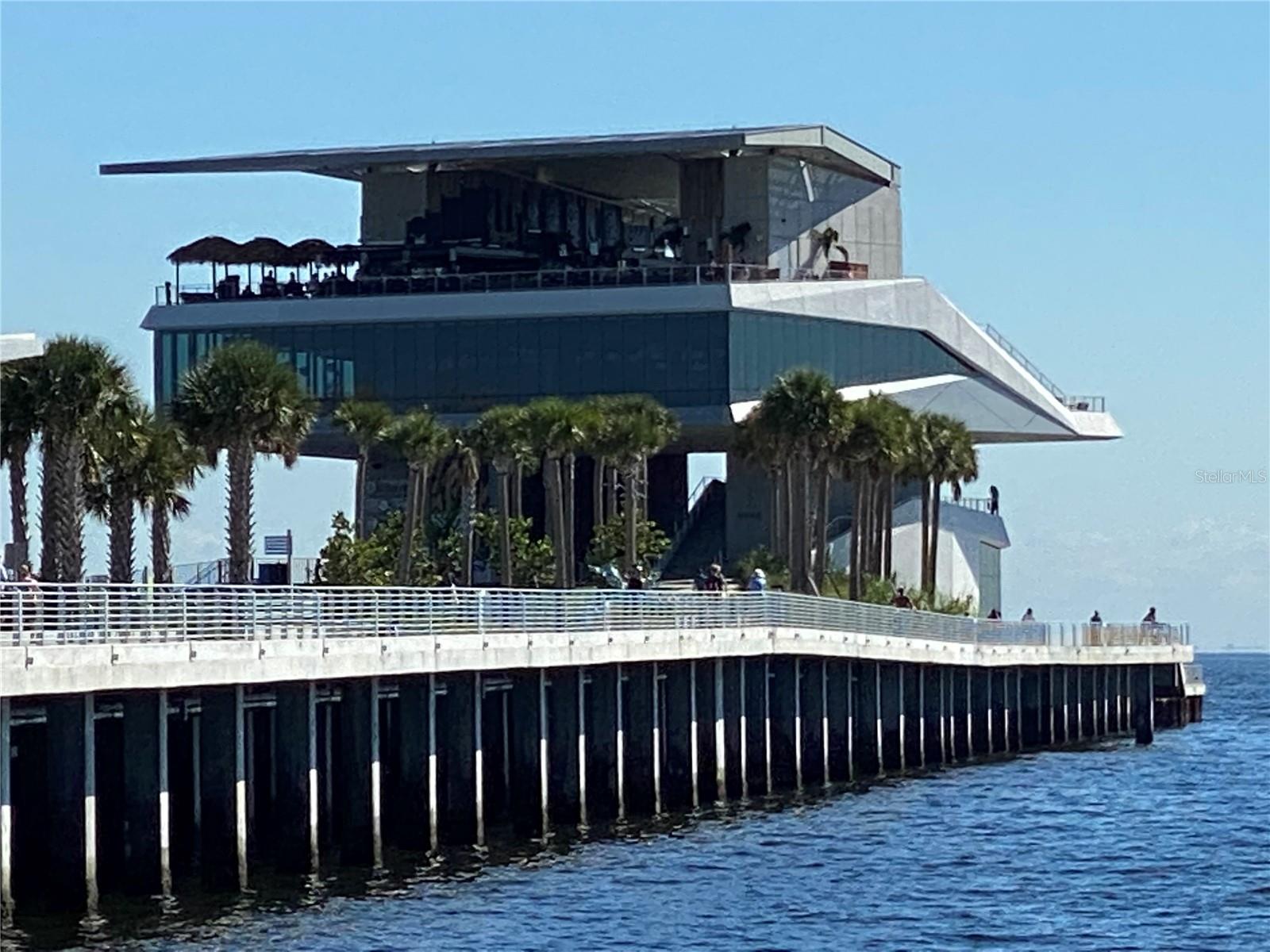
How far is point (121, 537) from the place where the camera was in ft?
216

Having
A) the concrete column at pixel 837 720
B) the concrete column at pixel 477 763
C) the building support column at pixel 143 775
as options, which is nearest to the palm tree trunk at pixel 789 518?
the concrete column at pixel 837 720

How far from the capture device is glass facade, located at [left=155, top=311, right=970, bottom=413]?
9738 cm

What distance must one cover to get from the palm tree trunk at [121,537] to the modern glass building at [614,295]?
3272 centimetres

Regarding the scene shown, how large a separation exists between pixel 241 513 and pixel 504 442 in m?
16.8

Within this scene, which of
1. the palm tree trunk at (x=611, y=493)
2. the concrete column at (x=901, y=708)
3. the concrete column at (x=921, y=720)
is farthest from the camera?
the palm tree trunk at (x=611, y=493)

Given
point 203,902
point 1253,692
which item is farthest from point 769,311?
point 1253,692

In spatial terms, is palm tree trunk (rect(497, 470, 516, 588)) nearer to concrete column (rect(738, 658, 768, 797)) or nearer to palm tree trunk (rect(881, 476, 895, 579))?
palm tree trunk (rect(881, 476, 895, 579))

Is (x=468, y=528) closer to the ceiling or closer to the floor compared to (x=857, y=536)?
closer to the ceiling

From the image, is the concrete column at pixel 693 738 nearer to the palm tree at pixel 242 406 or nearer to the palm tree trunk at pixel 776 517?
the palm tree at pixel 242 406

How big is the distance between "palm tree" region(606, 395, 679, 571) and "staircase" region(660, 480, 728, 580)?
31.6 feet

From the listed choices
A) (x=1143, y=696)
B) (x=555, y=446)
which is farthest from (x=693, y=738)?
(x=1143, y=696)

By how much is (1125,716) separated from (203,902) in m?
61.1

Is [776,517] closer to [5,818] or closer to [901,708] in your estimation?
[901,708]

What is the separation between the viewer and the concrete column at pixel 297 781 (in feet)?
150
